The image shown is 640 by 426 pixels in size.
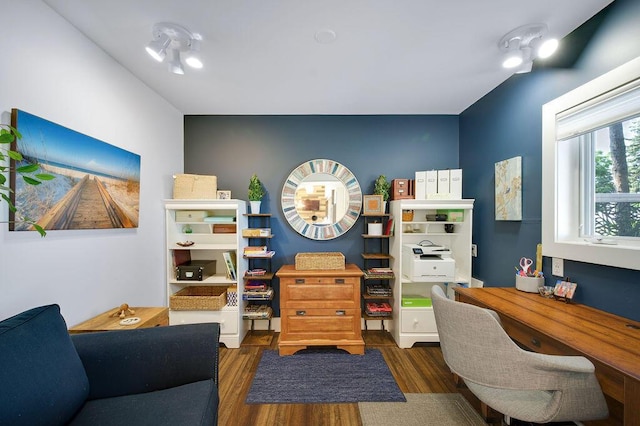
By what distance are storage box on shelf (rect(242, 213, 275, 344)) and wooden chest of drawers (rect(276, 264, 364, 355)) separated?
14.0 inches

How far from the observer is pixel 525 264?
1.94 metres

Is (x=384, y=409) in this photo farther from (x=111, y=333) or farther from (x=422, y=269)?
(x=111, y=333)

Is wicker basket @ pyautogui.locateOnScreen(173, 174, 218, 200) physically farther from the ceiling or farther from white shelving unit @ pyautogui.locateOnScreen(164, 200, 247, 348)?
the ceiling

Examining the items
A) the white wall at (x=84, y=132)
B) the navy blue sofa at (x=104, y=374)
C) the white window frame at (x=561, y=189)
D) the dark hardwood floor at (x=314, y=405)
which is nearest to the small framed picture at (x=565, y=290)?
the white window frame at (x=561, y=189)

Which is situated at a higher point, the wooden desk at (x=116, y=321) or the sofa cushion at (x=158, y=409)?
the wooden desk at (x=116, y=321)

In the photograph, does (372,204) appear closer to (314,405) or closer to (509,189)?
(509,189)

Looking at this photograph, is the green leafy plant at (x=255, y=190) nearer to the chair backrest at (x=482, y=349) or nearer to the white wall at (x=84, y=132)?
the white wall at (x=84, y=132)

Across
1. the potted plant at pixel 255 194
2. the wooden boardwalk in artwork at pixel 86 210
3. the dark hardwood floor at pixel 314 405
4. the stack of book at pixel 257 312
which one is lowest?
the dark hardwood floor at pixel 314 405

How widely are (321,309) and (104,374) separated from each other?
1595mm

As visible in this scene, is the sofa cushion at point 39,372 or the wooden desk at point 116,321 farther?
the wooden desk at point 116,321

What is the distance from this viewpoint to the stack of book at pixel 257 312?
2.65 meters

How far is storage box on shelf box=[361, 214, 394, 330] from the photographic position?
106 inches

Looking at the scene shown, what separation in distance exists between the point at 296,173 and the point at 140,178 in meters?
1.50

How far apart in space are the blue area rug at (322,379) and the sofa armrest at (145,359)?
0.78 m
